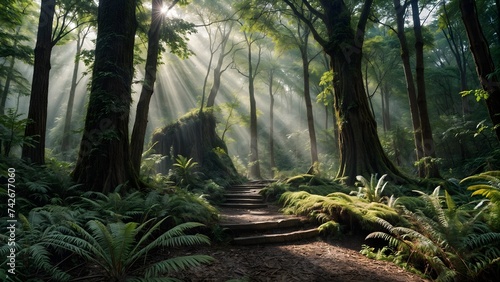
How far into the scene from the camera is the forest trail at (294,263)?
3.23 m

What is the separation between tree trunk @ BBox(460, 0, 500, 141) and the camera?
14.5 feet

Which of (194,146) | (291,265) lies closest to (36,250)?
(291,265)

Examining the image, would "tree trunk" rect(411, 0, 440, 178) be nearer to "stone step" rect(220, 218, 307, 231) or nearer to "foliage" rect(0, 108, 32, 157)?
"stone step" rect(220, 218, 307, 231)

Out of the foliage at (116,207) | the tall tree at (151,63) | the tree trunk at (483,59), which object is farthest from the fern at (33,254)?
the tree trunk at (483,59)

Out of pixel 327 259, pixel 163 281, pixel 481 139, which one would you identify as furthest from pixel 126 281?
pixel 481 139

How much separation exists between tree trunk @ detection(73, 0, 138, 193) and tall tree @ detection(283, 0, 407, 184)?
24.8ft

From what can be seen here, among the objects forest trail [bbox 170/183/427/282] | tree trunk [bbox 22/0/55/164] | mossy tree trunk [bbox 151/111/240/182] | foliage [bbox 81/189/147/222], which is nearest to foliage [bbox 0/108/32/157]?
tree trunk [bbox 22/0/55/164]

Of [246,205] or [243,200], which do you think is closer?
[246,205]

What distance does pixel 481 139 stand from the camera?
581 inches

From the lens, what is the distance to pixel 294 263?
3.68 meters

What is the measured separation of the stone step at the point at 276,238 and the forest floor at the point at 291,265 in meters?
0.11

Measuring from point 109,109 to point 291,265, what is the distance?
5191 millimetres

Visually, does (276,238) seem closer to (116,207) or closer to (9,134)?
(116,207)

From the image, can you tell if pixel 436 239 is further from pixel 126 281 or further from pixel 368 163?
pixel 368 163
